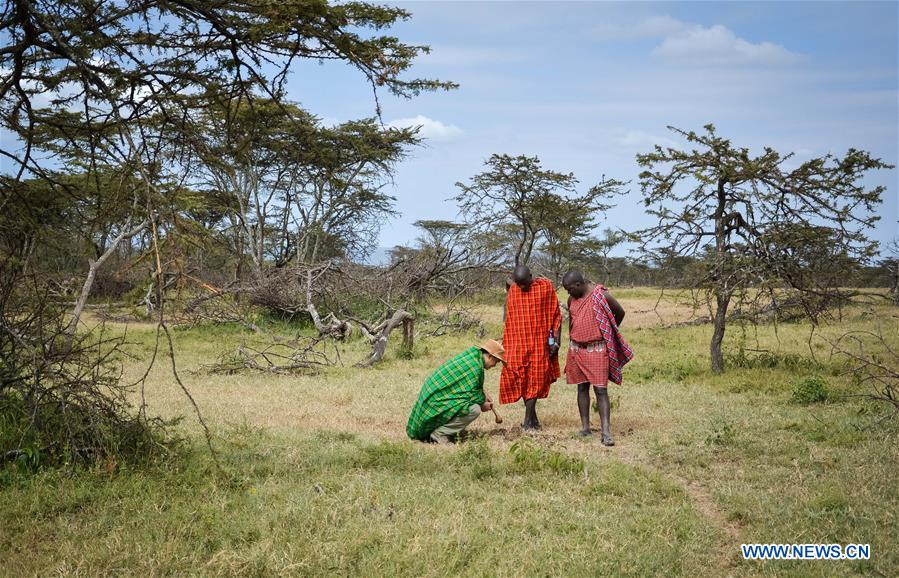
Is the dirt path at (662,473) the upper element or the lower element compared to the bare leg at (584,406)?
lower

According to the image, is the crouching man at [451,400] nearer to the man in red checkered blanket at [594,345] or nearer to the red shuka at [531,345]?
the red shuka at [531,345]

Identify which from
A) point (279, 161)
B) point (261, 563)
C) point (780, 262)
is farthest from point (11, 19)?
point (279, 161)

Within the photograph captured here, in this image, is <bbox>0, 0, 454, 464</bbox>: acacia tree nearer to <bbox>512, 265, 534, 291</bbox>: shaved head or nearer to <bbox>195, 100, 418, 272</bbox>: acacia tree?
<bbox>512, 265, 534, 291</bbox>: shaved head

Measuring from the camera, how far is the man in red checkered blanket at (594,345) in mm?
6836

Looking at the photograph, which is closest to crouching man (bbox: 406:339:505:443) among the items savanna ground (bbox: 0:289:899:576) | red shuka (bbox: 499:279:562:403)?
savanna ground (bbox: 0:289:899:576)

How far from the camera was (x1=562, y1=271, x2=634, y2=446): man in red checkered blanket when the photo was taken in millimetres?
6836

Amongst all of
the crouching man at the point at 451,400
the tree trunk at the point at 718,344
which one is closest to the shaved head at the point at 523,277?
the crouching man at the point at 451,400

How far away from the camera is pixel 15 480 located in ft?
16.0

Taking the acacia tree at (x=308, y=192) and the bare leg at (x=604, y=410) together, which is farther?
the acacia tree at (x=308, y=192)

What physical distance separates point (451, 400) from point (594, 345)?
147 centimetres

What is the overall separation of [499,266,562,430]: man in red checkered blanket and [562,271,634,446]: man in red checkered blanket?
35 cm

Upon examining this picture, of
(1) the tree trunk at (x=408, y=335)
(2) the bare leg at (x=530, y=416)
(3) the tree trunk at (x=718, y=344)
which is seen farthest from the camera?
(1) the tree trunk at (x=408, y=335)

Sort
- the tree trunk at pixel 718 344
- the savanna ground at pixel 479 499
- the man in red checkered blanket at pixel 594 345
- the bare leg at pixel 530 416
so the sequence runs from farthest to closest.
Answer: the tree trunk at pixel 718 344, the bare leg at pixel 530 416, the man in red checkered blanket at pixel 594 345, the savanna ground at pixel 479 499

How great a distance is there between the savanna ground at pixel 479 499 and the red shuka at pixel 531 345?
0.50 metres
